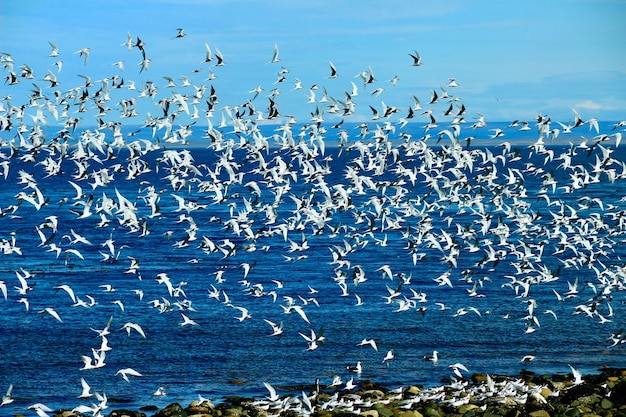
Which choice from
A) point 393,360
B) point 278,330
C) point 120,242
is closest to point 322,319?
point 278,330

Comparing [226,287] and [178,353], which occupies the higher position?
[226,287]

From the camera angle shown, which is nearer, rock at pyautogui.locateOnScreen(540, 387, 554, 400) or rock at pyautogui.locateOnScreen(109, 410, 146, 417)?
rock at pyautogui.locateOnScreen(540, 387, 554, 400)

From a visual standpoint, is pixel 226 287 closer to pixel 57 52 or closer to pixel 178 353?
pixel 178 353

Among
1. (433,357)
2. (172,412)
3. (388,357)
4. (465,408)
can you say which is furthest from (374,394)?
(433,357)

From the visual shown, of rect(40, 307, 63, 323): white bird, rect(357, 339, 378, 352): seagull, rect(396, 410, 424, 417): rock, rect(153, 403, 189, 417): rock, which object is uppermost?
rect(40, 307, 63, 323): white bird

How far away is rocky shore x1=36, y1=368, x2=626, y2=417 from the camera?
2544 cm

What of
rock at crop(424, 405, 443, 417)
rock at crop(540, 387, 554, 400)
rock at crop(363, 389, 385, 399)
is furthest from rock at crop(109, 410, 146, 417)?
rock at crop(540, 387, 554, 400)

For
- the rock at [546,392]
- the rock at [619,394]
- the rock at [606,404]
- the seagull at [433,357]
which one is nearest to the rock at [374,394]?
the rock at [546,392]

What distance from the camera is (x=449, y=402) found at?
29219 millimetres

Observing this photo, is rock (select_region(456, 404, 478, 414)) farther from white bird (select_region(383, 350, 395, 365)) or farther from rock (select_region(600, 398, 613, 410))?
white bird (select_region(383, 350, 395, 365))

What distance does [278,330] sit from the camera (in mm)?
42500

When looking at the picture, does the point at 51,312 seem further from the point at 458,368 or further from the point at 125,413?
the point at 458,368

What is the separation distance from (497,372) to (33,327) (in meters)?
21.8

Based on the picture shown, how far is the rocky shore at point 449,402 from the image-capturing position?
1001 inches
